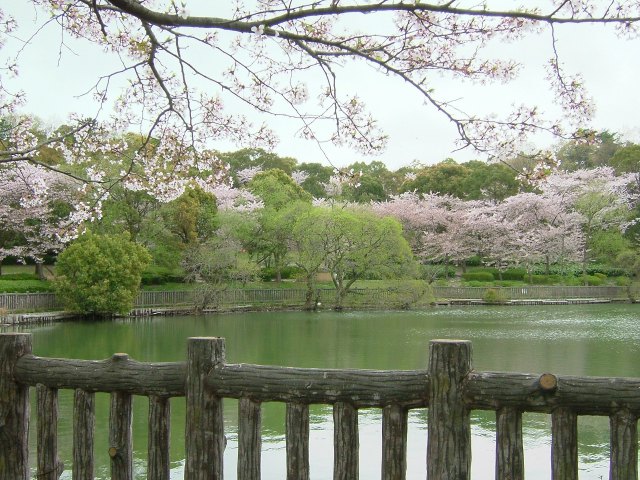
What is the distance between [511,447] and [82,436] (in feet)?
5.64

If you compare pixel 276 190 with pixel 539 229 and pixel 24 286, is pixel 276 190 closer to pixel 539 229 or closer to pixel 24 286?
pixel 24 286

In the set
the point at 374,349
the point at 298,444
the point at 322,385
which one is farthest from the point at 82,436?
the point at 374,349

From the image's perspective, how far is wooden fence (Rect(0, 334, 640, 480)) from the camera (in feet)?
7.72

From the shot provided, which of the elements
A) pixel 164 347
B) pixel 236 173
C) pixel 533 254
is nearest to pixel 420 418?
pixel 164 347

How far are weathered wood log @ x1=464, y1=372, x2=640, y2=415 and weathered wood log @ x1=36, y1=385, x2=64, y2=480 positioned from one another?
1754 mm

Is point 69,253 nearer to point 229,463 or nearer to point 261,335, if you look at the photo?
point 261,335

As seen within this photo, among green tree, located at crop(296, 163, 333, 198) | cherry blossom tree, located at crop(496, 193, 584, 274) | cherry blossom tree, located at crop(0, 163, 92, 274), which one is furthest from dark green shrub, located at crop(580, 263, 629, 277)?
cherry blossom tree, located at crop(0, 163, 92, 274)

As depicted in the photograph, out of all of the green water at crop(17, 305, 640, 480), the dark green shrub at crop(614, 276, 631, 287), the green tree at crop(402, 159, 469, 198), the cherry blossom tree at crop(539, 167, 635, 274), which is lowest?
the green water at crop(17, 305, 640, 480)

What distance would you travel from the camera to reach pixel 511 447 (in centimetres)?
242

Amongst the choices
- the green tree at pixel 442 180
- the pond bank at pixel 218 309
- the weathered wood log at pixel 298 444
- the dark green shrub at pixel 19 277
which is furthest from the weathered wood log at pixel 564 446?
the green tree at pixel 442 180

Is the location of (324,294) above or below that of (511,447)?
below

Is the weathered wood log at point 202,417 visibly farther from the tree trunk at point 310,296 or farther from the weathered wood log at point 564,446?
the tree trunk at point 310,296

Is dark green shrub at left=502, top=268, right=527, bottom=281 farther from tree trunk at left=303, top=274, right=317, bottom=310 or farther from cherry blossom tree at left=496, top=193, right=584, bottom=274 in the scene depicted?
tree trunk at left=303, top=274, right=317, bottom=310

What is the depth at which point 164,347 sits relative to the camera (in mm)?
17188
